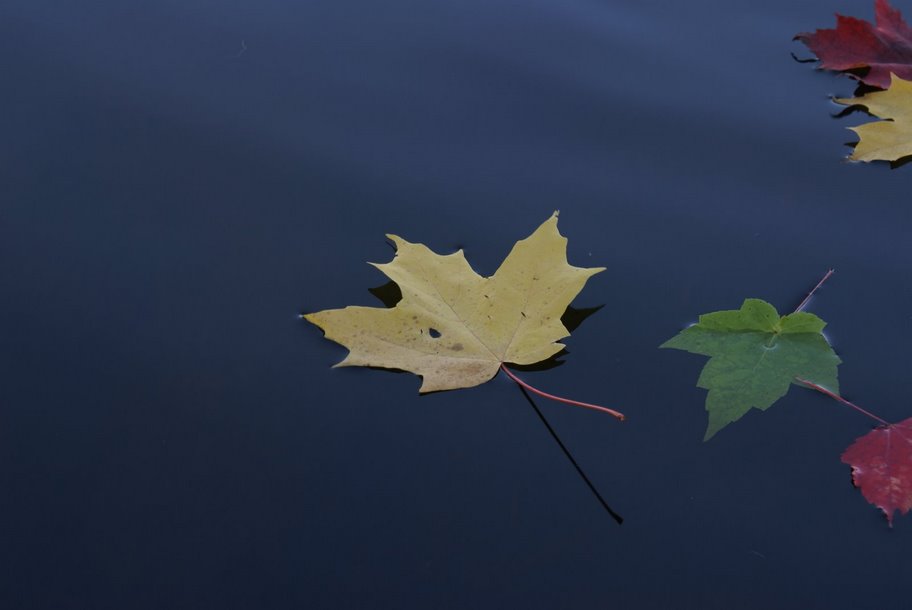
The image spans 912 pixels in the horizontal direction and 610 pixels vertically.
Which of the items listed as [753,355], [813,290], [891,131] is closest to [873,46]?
[891,131]

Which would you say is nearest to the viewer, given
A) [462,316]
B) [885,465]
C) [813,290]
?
[885,465]

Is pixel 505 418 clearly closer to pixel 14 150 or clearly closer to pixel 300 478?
pixel 300 478

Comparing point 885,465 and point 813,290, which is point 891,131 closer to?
point 813,290

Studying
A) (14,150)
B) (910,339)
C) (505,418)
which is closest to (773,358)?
(910,339)

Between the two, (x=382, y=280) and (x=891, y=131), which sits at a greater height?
(x=891, y=131)

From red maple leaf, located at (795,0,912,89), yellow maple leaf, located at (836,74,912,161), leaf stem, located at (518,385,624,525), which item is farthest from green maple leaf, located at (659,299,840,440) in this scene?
red maple leaf, located at (795,0,912,89)

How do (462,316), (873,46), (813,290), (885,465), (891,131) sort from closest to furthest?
(885,465)
(462,316)
(813,290)
(891,131)
(873,46)

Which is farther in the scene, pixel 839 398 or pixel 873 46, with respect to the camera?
pixel 873 46
